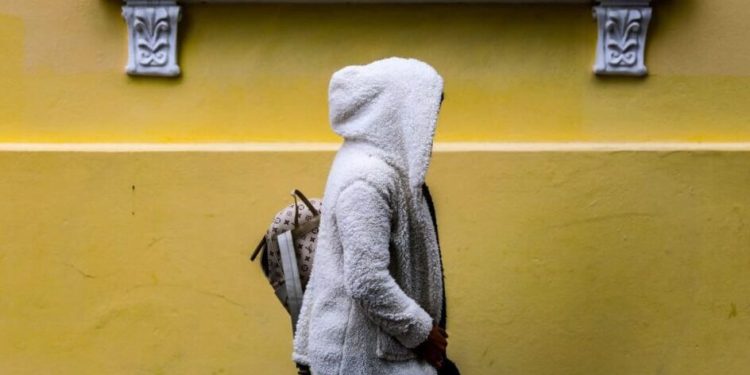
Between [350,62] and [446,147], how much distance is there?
0.60 m

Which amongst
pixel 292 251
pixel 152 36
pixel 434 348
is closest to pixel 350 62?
pixel 152 36

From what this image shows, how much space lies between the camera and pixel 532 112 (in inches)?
247

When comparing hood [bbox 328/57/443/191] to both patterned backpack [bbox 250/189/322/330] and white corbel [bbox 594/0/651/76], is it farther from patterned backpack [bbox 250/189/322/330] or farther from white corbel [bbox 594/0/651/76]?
white corbel [bbox 594/0/651/76]

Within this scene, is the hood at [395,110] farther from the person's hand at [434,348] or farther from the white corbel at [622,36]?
the white corbel at [622,36]

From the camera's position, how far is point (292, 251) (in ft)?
15.3

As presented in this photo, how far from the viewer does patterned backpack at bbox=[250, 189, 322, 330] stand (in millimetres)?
4637

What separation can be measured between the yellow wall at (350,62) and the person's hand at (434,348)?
6.30 ft

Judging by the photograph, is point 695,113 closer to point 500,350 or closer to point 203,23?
point 500,350

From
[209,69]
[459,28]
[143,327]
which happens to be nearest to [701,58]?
[459,28]

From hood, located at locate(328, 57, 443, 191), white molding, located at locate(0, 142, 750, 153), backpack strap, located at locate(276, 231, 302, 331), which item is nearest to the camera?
hood, located at locate(328, 57, 443, 191)

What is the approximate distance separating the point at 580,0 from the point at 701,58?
24.2 inches

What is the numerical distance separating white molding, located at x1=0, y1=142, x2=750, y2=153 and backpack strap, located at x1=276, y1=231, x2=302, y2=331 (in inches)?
62.2

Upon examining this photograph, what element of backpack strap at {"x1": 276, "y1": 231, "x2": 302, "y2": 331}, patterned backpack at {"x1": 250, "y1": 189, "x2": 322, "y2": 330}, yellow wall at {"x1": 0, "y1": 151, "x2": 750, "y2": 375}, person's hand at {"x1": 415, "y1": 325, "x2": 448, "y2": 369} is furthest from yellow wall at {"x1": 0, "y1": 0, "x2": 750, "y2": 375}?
person's hand at {"x1": 415, "y1": 325, "x2": 448, "y2": 369}

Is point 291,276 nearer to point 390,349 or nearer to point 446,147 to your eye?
point 390,349
